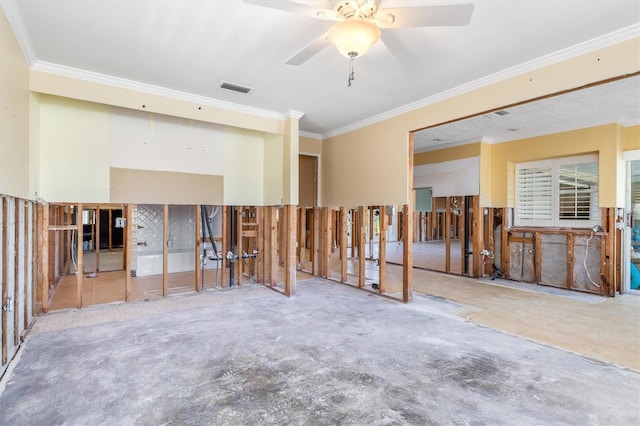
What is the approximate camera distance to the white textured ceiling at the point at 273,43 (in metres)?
2.59

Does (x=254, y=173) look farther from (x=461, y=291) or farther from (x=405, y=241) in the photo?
(x=461, y=291)

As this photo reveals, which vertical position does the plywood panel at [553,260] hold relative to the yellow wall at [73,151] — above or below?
below

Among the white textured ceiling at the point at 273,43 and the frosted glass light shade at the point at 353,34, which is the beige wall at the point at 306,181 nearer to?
the white textured ceiling at the point at 273,43

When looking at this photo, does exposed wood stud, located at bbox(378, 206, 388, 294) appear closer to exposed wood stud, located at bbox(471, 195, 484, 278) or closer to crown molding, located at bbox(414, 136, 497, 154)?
exposed wood stud, located at bbox(471, 195, 484, 278)

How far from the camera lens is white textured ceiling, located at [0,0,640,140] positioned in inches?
102

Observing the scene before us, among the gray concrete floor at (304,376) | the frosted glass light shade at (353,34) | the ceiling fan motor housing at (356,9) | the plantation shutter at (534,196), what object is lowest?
the gray concrete floor at (304,376)

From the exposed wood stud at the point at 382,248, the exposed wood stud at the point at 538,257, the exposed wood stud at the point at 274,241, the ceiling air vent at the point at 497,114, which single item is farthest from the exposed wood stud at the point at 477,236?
the exposed wood stud at the point at 274,241

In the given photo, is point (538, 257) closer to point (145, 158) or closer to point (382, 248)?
point (382, 248)

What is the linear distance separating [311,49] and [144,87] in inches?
108

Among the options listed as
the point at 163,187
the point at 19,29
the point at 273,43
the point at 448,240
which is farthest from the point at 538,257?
the point at 19,29

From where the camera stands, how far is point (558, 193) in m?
6.29

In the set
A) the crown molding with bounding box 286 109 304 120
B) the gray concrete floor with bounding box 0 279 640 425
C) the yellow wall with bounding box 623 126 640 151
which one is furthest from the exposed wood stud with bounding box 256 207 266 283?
the yellow wall with bounding box 623 126 640 151

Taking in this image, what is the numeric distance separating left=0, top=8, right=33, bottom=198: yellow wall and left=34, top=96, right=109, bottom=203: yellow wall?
2.01 ft

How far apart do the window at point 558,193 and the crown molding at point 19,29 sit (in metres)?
7.88
